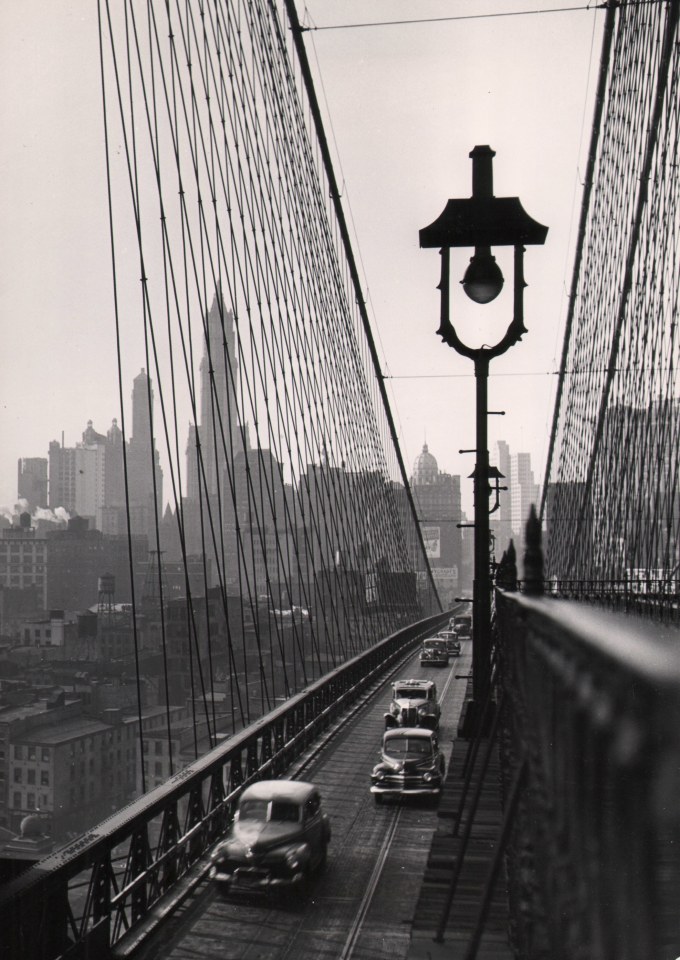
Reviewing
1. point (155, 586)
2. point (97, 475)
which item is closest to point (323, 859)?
point (155, 586)

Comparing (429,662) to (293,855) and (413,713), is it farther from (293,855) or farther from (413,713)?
(293,855)

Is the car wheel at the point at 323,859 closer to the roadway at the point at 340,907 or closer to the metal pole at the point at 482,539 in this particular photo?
the roadway at the point at 340,907

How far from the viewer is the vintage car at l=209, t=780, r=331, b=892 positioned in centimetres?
686

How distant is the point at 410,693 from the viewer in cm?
1534

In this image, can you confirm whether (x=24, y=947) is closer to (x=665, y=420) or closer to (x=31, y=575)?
(x=31, y=575)

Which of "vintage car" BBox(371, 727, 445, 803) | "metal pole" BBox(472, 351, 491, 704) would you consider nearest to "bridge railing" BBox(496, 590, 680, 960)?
"metal pole" BBox(472, 351, 491, 704)

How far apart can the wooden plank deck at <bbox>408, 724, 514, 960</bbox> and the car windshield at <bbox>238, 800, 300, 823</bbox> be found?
138 cm

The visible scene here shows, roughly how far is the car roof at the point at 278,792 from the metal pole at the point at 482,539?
1350 millimetres

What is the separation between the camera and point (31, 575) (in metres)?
11.3

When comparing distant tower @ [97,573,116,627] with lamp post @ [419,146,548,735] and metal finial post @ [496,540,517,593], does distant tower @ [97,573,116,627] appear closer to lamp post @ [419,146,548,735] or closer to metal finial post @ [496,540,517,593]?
metal finial post @ [496,540,517,593]

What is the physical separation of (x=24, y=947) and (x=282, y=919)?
7.31ft

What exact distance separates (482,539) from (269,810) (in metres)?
2.29

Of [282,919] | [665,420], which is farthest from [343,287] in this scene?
[282,919]

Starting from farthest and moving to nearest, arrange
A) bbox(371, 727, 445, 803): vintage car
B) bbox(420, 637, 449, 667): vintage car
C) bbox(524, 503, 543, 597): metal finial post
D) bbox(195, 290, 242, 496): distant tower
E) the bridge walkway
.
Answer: bbox(420, 637, 449, 667): vintage car
bbox(195, 290, 242, 496): distant tower
bbox(371, 727, 445, 803): vintage car
the bridge walkway
bbox(524, 503, 543, 597): metal finial post
